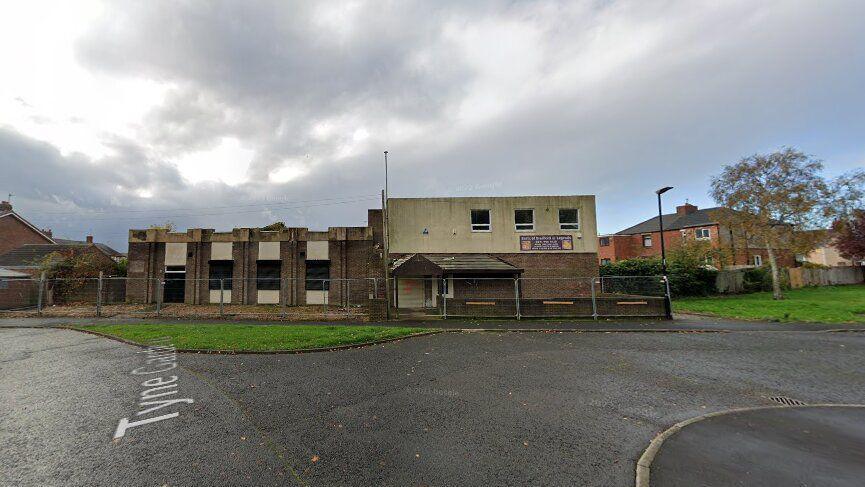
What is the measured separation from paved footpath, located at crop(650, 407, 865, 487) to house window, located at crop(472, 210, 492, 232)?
18358 millimetres

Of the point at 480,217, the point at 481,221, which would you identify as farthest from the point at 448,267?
the point at 480,217

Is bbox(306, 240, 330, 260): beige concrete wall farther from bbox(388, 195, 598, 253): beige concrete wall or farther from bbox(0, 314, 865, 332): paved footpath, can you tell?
bbox(0, 314, 865, 332): paved footpath

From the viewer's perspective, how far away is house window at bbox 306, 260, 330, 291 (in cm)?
2430

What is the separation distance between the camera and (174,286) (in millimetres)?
24828

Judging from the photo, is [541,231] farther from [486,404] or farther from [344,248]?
[486,404]

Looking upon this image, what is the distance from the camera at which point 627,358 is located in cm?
908

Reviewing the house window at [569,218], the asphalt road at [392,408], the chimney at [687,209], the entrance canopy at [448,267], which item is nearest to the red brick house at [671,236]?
the chimney at [687,209]

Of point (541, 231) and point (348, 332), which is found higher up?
point (541, 231)

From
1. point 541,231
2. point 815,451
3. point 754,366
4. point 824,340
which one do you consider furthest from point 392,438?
point 541,231

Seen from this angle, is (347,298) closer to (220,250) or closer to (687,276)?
(220,250)

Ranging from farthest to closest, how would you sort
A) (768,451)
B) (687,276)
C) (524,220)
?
(687,276)
(524,220)
(768,451)

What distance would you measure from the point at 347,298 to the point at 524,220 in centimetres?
1316

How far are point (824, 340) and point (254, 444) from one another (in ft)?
54.3

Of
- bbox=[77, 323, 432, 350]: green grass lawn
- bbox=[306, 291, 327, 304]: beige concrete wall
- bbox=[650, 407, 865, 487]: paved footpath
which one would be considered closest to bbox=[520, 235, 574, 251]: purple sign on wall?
bbox=[77, 323, 432, 350]: green grass lawn
